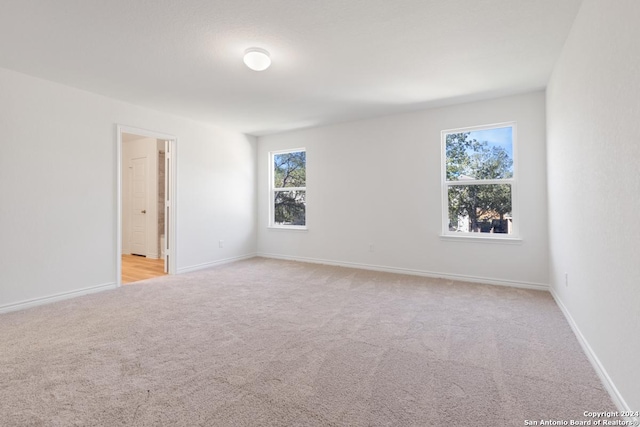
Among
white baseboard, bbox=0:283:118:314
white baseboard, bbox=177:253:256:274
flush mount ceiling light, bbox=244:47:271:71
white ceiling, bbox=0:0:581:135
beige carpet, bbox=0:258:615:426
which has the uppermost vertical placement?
white ceiling, bbox=0:0:581:135

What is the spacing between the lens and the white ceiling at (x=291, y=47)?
2.19m

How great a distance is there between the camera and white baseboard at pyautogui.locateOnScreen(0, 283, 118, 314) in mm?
3106

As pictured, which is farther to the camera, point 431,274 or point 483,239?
point 431,274

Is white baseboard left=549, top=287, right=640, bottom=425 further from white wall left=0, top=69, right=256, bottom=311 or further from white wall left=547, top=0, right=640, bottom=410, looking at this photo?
white wall left=0, top=69, right=256, bottom=311

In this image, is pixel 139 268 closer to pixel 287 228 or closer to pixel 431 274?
pixel 287 228

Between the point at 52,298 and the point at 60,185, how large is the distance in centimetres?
128

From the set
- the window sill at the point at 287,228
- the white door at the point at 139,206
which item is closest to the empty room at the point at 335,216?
the window sill at the point at 287,228

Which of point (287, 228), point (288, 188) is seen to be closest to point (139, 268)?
point (287, 228)

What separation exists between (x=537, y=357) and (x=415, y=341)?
81 centimetres

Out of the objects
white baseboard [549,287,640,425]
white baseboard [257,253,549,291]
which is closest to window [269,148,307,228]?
white baseboard [257,253,549,291]

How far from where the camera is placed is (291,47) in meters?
2.71

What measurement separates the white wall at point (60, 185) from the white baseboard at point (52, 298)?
19 millimetres

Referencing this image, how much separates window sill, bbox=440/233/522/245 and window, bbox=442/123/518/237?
0.19ft

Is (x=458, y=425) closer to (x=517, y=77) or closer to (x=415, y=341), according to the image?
(x=415, y=341)
